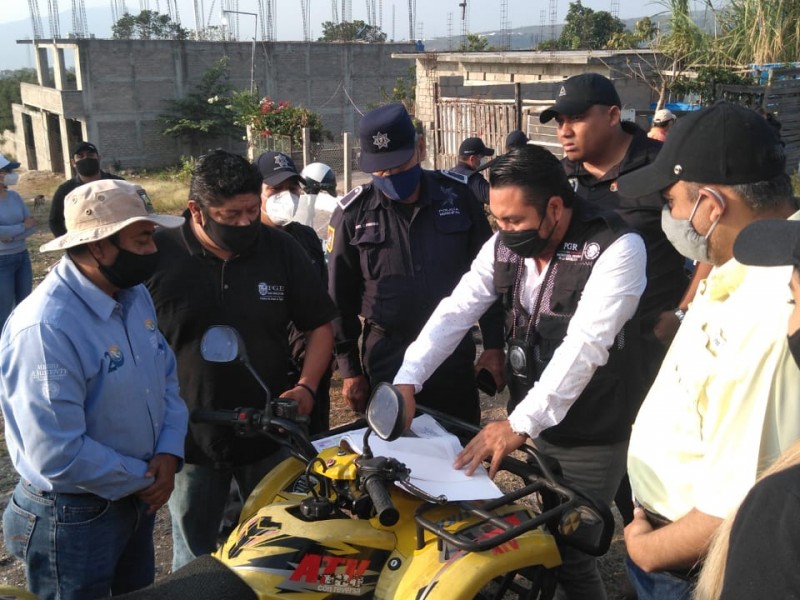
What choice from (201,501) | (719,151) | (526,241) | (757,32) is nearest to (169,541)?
(201,501)

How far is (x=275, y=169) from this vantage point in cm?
466

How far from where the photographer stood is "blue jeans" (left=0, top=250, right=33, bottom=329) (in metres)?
6.51

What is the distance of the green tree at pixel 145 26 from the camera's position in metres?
40.4

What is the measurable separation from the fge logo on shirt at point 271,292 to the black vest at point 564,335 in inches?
40.2

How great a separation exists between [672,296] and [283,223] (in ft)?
7.41

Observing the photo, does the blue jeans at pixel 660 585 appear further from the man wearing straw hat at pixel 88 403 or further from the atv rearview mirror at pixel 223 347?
the man wearing straw hat at pixel 88 403

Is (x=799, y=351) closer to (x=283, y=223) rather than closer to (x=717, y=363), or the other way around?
(x=717, y=363)

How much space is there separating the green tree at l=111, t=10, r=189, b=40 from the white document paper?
4111cm

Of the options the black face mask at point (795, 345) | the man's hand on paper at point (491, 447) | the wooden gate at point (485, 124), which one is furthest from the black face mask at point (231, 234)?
the wooden gate at point (485, 124)

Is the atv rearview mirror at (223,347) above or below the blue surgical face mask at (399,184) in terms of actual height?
below

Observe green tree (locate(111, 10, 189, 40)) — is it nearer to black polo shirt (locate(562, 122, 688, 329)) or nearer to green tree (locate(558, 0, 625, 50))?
green tree (locate(558, 0, 625, 50))

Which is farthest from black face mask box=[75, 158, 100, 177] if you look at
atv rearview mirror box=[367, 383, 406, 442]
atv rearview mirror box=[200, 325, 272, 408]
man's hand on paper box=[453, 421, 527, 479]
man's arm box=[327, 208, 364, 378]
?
man's hand on paper box=[453, 421, 527, 479]

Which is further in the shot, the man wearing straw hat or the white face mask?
the white face mask

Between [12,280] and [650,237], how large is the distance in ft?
18.5
